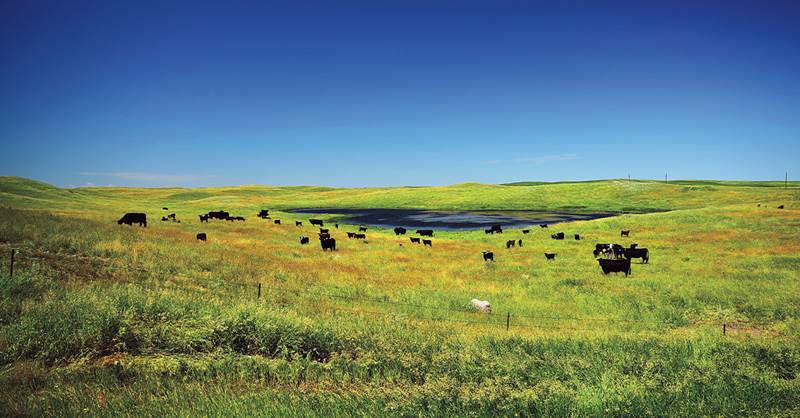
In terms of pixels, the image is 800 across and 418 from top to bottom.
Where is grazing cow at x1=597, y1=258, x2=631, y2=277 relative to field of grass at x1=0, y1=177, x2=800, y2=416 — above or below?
below

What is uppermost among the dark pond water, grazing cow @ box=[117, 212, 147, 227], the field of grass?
grazing cow @ box=[117, 212, 147, 227]

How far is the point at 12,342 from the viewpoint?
678 centimetres

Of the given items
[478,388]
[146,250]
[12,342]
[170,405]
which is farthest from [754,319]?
[146,250]

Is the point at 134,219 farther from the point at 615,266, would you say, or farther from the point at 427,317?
the point at 615,266

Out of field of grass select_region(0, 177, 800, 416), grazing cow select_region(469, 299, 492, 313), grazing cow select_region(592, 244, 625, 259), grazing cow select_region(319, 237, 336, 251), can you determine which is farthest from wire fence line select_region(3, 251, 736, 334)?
grazing cow select_region(592, 244, 625, 259)

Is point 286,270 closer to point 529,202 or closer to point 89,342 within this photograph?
point 89,342

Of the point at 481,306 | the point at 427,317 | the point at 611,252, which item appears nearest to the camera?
the point at 427,317

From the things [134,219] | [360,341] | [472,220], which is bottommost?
[472,220]

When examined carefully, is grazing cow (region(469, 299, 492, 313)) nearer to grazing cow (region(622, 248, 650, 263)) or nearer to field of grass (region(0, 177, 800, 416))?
field of grass (region(0, 177, 800, 416))

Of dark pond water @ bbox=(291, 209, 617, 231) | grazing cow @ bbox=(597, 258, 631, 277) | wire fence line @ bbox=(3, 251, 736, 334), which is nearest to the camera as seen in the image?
wire fence line @ bbox=(3, 251, 736, 334)

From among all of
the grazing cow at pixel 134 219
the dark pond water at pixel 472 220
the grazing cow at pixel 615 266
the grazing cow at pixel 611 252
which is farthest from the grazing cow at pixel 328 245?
the dark pond water at pixel 472 220

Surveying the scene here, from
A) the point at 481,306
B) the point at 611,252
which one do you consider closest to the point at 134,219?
the point at 481,306

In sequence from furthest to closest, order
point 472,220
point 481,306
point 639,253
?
point 472,220, point 639,253, point 481,306

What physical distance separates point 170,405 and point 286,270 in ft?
55.7
